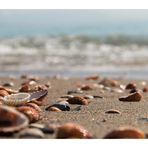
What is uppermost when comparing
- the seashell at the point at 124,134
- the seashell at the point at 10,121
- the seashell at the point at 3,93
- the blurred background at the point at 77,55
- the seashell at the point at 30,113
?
the blurred background at the point at 77,55

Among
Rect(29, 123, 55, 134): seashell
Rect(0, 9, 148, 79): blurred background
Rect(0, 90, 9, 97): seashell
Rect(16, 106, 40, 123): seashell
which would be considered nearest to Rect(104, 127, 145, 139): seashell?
Rect(29, 123, 55, 134): seashell

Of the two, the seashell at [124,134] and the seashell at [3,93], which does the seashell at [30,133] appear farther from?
the seashell at [3,93]

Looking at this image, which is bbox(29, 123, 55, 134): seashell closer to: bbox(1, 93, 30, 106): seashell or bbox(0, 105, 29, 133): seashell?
bbox(0, 105, 29, 133): seashell

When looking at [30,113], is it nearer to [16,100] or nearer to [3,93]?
[16,100]

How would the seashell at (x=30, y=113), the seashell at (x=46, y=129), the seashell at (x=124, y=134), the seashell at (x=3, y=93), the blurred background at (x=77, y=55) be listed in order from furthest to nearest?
the blurred background at (x=77, y=55) < the seashell at (x=3, y=93) < the seashell at (x=30, y=113) < the seashell at (x=46, y=129) < the seashell at (x=124, y=134)

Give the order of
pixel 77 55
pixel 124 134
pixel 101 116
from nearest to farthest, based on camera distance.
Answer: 1. pixel 124 134
2. pixel 101 116
3. pixel 77 55

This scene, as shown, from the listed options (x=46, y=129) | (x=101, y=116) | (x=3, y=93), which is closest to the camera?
(x=46, y=129)

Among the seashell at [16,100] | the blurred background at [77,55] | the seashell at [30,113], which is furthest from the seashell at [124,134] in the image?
the blurred background at [77,55]

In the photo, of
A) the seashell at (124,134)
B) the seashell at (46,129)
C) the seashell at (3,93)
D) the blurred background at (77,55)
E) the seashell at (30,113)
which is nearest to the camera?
the seashell at (124,134)

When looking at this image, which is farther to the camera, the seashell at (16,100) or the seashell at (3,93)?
the seashell at (3,93)

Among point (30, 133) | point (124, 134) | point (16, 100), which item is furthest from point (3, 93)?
point (124, 134)
